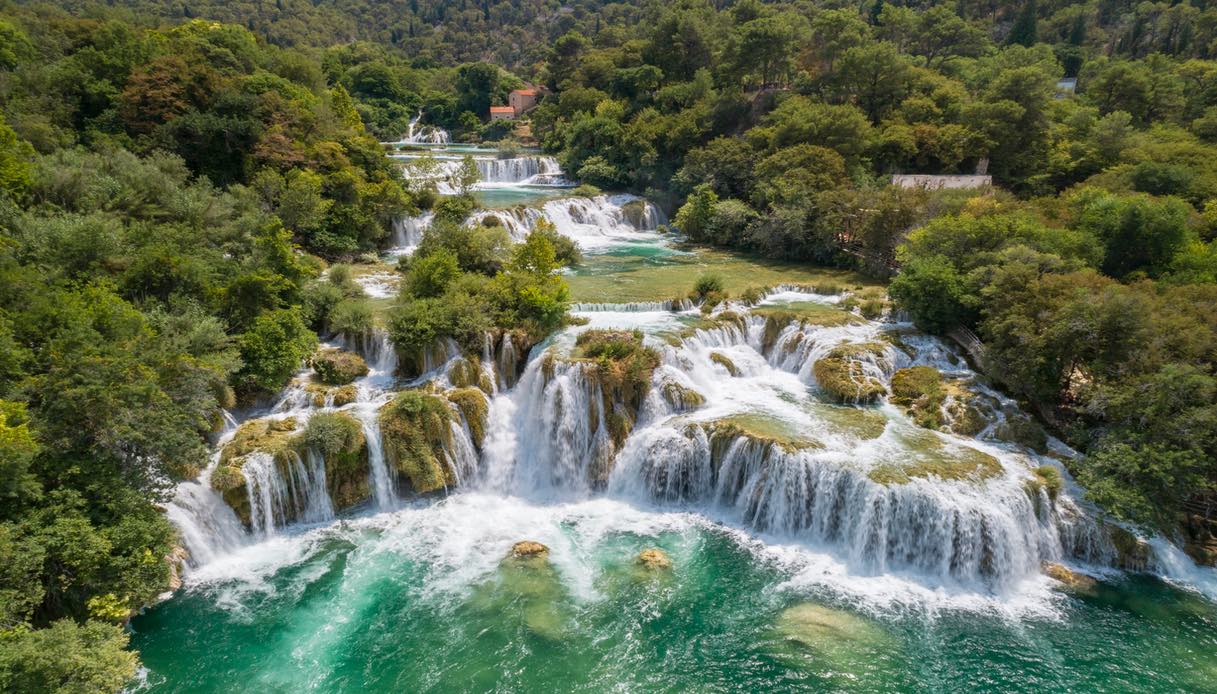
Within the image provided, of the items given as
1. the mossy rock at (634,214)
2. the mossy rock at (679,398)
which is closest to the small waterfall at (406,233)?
the mossy rock at (634,214)

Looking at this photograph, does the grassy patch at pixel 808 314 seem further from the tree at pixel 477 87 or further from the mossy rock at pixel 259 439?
the tree at pixel 477 87

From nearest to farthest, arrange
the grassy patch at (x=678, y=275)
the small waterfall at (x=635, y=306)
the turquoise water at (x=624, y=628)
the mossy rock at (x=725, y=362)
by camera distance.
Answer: the turquoise water at (x=624, y=628), the mossy rock at (x=725, y=362), the small waterfall at (x=635, y=306), the grassy patch at (x=678, y=275)

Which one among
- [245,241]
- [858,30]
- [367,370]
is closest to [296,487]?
[367,370]

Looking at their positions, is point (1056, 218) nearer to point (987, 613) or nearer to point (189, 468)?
point (987, 613)

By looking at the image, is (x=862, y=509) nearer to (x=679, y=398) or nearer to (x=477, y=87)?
(x=679, y=398)

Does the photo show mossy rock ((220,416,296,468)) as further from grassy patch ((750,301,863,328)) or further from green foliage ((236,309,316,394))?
grassy patch ((750,301,863,328))

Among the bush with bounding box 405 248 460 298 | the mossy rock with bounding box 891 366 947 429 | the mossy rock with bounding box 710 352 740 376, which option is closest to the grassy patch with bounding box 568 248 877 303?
the mossy rock with bounding box 710 352 740 376

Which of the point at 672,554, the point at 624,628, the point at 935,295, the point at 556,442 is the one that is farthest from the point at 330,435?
the point at 935,295
